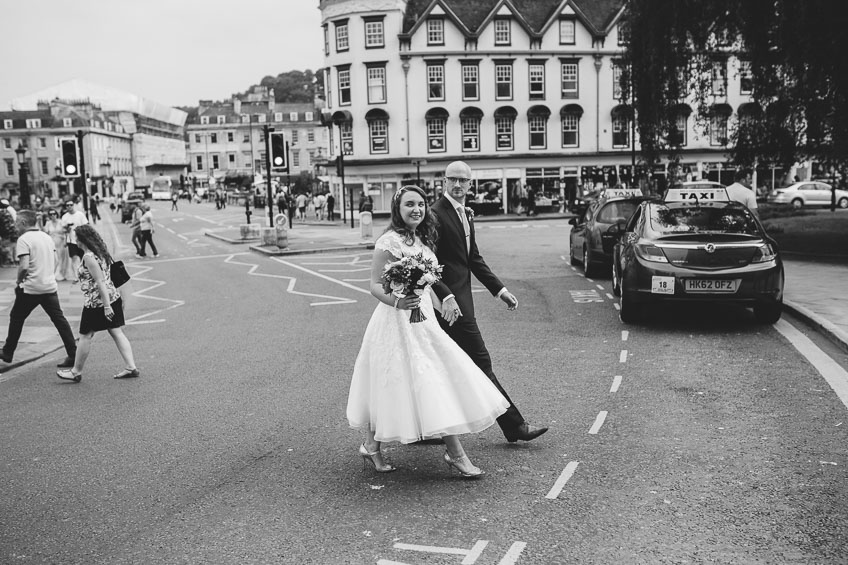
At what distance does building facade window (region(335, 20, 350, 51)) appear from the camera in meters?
52.0

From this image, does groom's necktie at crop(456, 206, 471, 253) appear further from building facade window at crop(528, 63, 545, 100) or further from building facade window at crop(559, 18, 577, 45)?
building facade window at crop(559, 18, 577, 45)

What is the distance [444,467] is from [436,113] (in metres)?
48.2

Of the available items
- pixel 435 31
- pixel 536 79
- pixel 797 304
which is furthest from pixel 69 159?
pixel 536 79

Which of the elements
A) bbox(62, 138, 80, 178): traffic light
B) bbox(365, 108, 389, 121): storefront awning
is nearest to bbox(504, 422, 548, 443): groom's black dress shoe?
bbox(62, 138, 80, 178): traffic light

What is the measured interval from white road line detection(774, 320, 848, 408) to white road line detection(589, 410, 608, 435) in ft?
6.49

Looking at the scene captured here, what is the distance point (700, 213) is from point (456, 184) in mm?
6583

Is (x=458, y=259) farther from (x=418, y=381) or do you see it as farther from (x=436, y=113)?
(x=436, y=113)

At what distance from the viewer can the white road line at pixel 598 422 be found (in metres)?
6.53

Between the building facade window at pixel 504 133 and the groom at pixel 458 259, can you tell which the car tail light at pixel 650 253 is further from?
the building facade window at pixel 504 133

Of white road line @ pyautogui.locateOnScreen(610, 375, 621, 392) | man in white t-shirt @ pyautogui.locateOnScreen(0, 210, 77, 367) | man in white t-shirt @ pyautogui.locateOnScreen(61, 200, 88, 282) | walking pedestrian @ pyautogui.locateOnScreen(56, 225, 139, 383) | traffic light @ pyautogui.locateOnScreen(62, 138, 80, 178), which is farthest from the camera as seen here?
traffic light @ pyautogui.locateOnScreen(62, 138, 80, 178)

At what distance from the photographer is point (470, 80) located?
53.0 meters

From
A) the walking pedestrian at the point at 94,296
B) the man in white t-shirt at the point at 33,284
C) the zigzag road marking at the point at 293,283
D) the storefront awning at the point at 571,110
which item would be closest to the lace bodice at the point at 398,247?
the walking pedestrian at the point at 94,296

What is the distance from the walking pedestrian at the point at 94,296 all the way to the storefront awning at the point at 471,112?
45.2 m

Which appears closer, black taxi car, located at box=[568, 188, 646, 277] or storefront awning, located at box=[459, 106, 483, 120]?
black taxi car, located at box=[568, 188, 646, 277]
